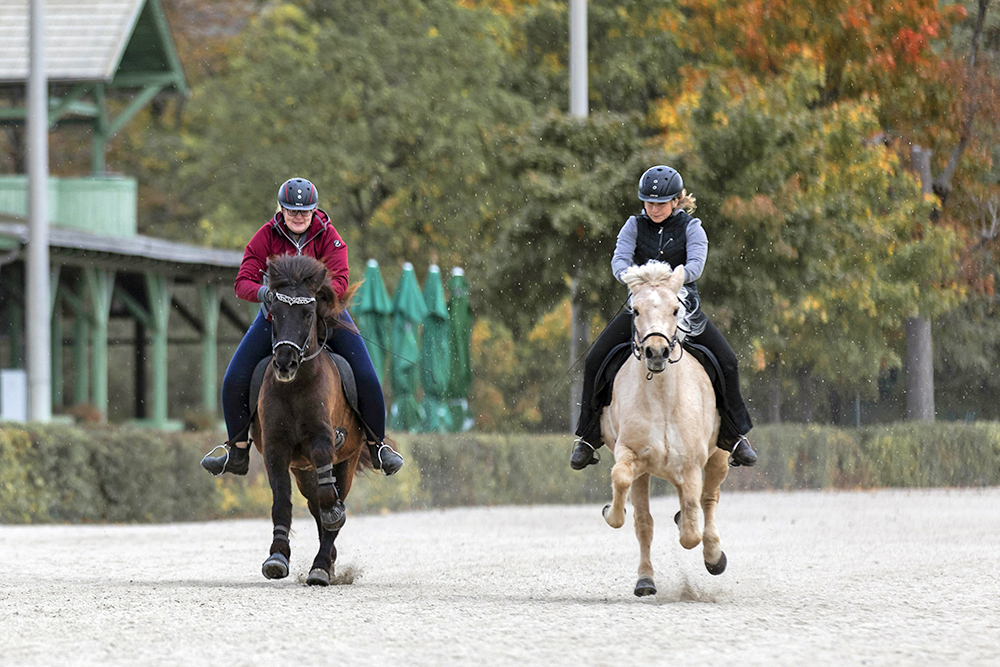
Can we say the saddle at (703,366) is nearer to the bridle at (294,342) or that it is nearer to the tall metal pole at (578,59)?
the bridle at (294,342)

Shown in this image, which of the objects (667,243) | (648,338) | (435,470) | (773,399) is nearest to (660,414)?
(648,338)

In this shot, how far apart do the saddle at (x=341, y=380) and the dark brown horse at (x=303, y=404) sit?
6cm

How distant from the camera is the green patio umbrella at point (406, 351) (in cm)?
3033

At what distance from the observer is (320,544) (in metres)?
12.5

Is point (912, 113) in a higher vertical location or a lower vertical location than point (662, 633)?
higher

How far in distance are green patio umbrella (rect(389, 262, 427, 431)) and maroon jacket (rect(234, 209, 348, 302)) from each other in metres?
17.5

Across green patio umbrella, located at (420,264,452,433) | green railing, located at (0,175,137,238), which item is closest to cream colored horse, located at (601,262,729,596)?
green patio umbrella, located at (420,264,452,433)

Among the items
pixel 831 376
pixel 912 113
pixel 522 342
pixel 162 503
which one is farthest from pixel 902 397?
pixel 162 503

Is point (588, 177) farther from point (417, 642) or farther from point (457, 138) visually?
point (417, 642)

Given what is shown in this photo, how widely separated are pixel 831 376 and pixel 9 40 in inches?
689

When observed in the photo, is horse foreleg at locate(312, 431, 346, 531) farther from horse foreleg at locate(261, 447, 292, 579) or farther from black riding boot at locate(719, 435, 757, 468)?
black riding boot at locate(719, 435, 757, 468)

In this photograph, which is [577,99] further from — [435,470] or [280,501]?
[280,501]

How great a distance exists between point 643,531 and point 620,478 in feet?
3.25

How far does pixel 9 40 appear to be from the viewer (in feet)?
116
